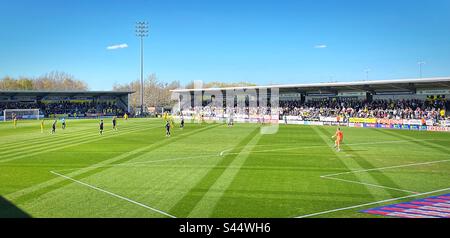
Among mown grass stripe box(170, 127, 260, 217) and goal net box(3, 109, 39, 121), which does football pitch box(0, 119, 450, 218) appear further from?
goal net box(3, 109, 39, 121)

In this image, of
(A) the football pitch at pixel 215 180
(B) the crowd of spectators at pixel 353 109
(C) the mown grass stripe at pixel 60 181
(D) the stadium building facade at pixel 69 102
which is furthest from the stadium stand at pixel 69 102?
(C) the mown grass stripe at pixel 60 181

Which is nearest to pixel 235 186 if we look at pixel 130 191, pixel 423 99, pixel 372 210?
pixel 130 191

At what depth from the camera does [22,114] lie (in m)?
77.4

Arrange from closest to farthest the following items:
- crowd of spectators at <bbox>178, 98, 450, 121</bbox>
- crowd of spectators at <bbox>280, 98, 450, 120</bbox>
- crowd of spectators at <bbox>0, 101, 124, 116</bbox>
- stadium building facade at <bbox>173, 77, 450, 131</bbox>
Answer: stadium building facade at <bbox>173, 77, 450, 131</bbox>, crowd of spectators at <bbox>280, 98, 450, 120</bbox>, crowd of spectators at <bbox>178, 98, 450, 121</bbox>, crowd of spectators at <bbox>0, 101, 124, 116</bbox>

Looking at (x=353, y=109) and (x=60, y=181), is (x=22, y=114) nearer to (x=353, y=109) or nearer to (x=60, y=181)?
(x=353, y=109)

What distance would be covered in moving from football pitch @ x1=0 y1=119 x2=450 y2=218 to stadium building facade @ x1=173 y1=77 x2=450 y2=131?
23.5 meters

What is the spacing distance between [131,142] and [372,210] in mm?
24213

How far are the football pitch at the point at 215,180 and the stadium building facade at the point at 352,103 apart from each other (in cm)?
2346

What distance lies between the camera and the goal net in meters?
74.0

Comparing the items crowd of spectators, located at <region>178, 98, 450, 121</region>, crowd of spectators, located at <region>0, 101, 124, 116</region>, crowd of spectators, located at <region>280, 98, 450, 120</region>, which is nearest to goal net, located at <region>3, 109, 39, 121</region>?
crowd of spectators, located at <region>0, 101, 124, 116</region>

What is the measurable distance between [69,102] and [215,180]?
8479 centimetres

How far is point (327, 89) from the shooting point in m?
64.8
